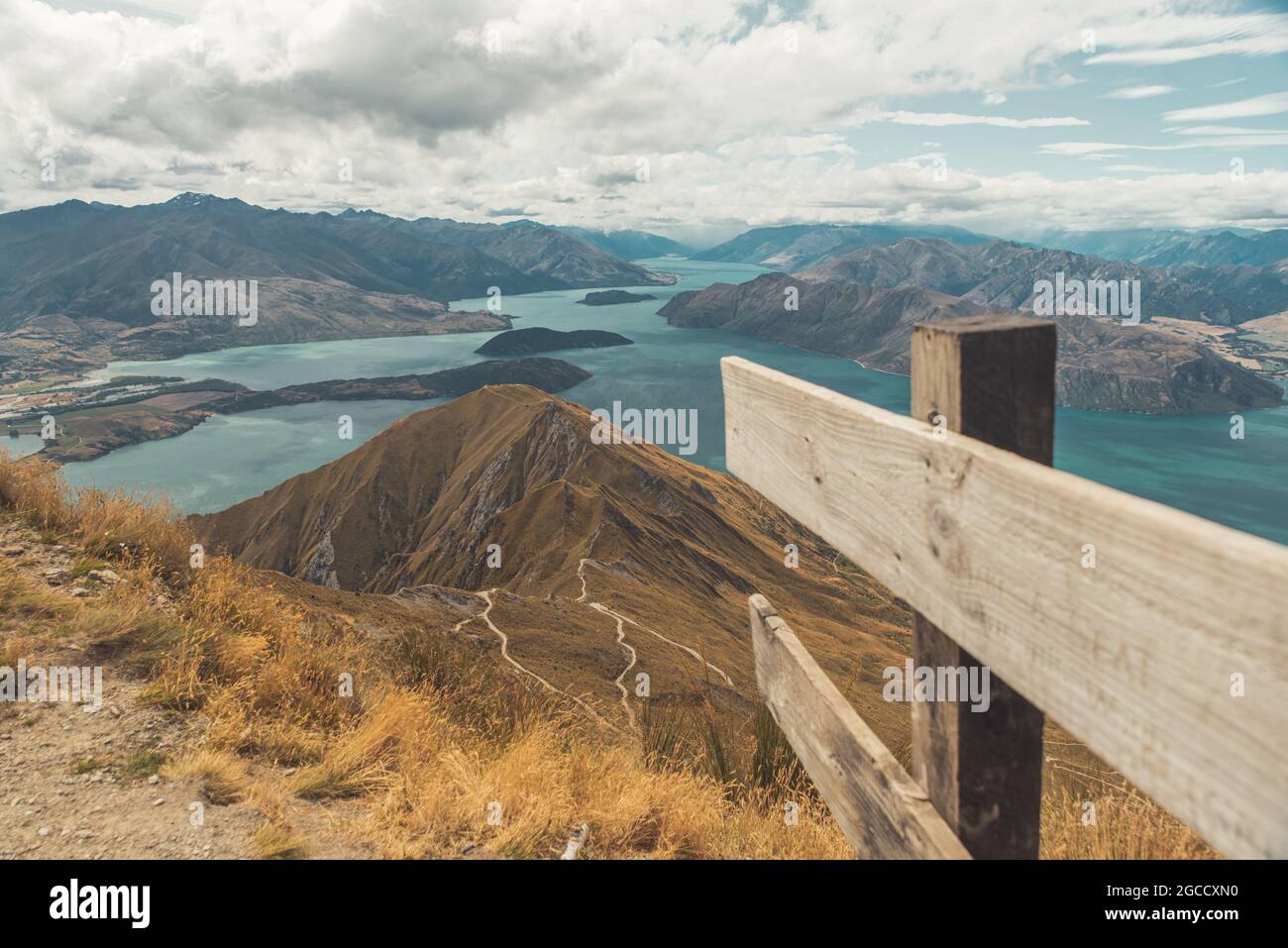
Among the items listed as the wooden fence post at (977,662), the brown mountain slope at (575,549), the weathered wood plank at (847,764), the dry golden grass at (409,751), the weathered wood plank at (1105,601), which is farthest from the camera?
the brown mountain slope at (575,549)

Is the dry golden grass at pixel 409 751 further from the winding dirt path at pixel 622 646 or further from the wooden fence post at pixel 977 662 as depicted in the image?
the winding dirt path at pixel 622 646

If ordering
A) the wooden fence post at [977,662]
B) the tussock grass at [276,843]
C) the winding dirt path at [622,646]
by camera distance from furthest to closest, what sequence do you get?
the winding dirt path at [622,646]
the tussock grass at [276,843]
the wooden fence post at [977,662]

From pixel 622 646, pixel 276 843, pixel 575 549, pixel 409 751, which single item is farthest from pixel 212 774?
pixel 575 549

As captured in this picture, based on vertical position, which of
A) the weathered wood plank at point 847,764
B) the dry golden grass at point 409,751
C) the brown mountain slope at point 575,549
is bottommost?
the brown mountain slope at point 575,549

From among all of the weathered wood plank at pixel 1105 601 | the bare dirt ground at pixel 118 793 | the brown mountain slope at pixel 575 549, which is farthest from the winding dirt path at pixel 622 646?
the weathered wood plank at pixel 1105 601
